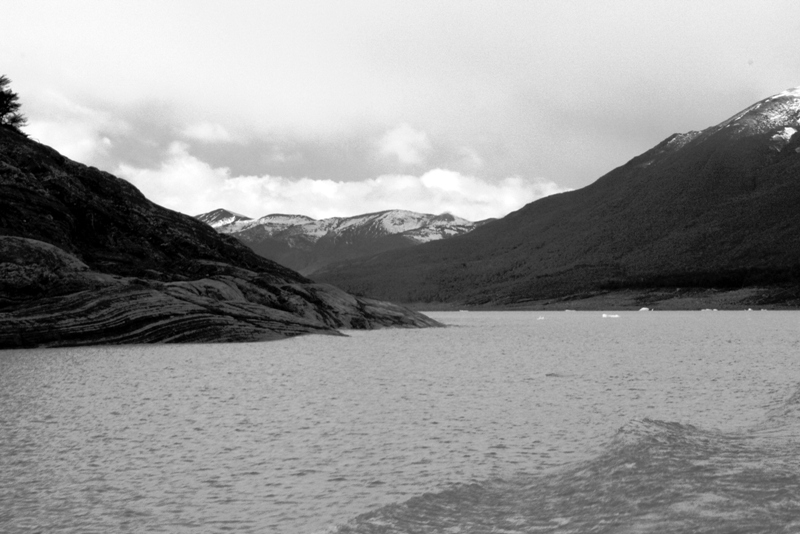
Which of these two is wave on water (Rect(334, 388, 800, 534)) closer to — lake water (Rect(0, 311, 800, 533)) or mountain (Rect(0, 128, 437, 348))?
lake water (Rect(0, 311, 800, 533))

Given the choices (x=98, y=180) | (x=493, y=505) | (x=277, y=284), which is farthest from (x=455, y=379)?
(x=98, y=180)

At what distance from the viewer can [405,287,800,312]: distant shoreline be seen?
543 feet

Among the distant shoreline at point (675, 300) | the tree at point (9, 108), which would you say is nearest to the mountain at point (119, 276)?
the tree at point (9, 108)

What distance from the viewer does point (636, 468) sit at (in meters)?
10.7

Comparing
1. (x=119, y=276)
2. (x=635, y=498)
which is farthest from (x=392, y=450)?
(x=119, y=276)

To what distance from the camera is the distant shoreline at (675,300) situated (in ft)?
543

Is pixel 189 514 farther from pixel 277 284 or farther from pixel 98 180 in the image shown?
pixel 98 180

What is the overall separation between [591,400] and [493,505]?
10.8m

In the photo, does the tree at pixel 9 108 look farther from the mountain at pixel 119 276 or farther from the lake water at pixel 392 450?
the lake water at pixel 392 450

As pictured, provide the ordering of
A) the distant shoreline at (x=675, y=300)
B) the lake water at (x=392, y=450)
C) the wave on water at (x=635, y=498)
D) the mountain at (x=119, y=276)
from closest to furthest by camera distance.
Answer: the wave on water at (x=635, y=498), the lake water at (x=392, y=450), the mountain at (x=119, y=276), the distant shoreline at (x=675, y=300)

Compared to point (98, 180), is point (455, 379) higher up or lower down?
lower down

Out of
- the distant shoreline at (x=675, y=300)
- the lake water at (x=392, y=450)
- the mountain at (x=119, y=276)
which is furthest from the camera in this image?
the distant shoreline at (x=675, y=300)

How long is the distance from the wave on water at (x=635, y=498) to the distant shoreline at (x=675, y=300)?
161375mm

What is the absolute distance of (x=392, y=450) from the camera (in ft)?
43.3
